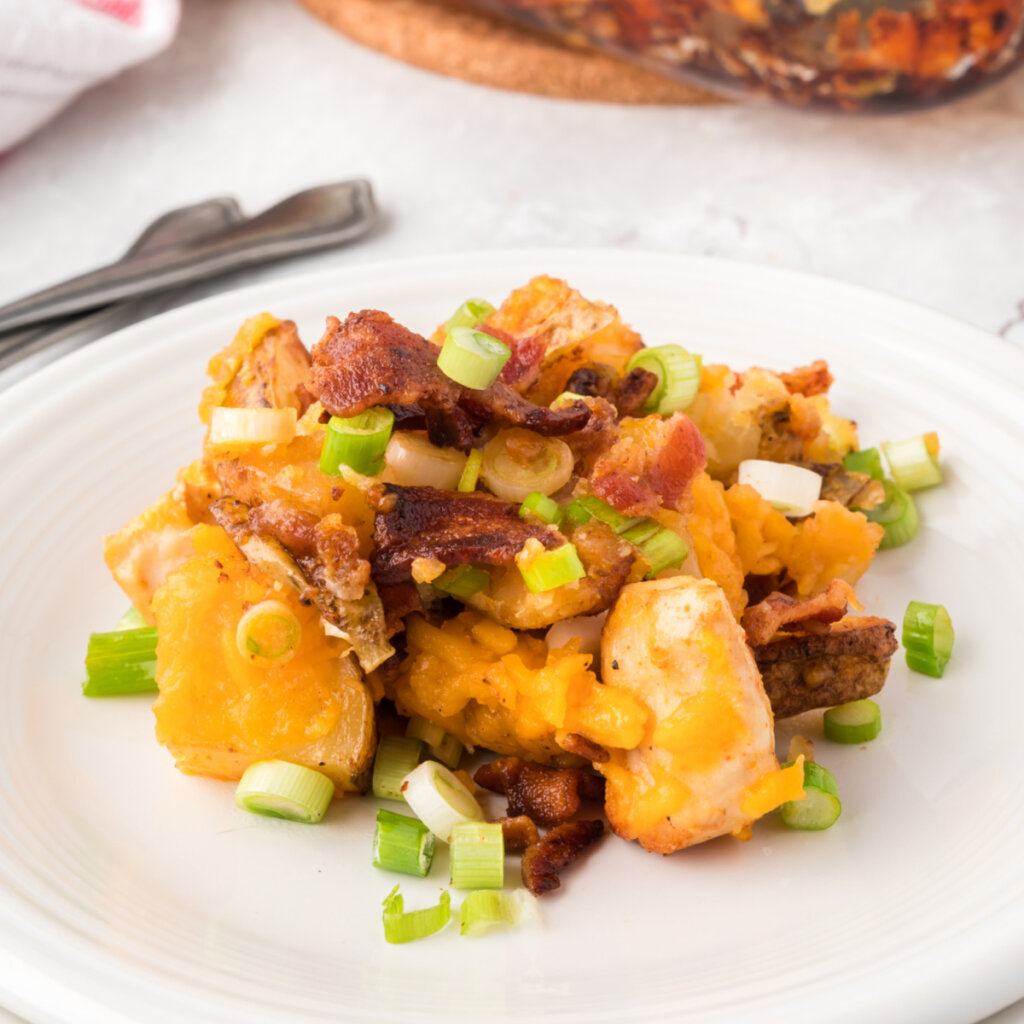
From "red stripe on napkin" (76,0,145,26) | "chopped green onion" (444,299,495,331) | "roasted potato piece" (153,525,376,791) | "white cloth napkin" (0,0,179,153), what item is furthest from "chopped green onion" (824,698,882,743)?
"red stripe on napkin" (76,0,145,26)

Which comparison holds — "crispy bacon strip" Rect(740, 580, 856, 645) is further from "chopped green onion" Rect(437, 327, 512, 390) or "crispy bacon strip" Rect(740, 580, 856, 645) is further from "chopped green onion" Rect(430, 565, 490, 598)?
"chopped green onion" Rect(437, 327, 512, 390)

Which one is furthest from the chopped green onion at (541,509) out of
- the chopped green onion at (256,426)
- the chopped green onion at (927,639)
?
the chopped green onion at (927,639)

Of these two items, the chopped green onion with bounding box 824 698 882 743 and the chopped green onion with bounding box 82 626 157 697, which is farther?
the chopped green onion with bounding box 82 626 157 697

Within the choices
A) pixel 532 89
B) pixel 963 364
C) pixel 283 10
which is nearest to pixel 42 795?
pixel 963 364

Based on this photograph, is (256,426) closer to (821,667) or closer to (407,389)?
(407,389)

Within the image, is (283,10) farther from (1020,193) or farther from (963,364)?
(963,364)

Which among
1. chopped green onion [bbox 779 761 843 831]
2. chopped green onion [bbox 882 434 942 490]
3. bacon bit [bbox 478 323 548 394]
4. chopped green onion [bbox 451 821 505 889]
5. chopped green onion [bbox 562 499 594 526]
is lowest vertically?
chopped green onion [bbox 779 761 843 831]

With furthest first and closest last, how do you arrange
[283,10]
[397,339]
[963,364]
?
[283,10] < [963,364] < [397,339]
